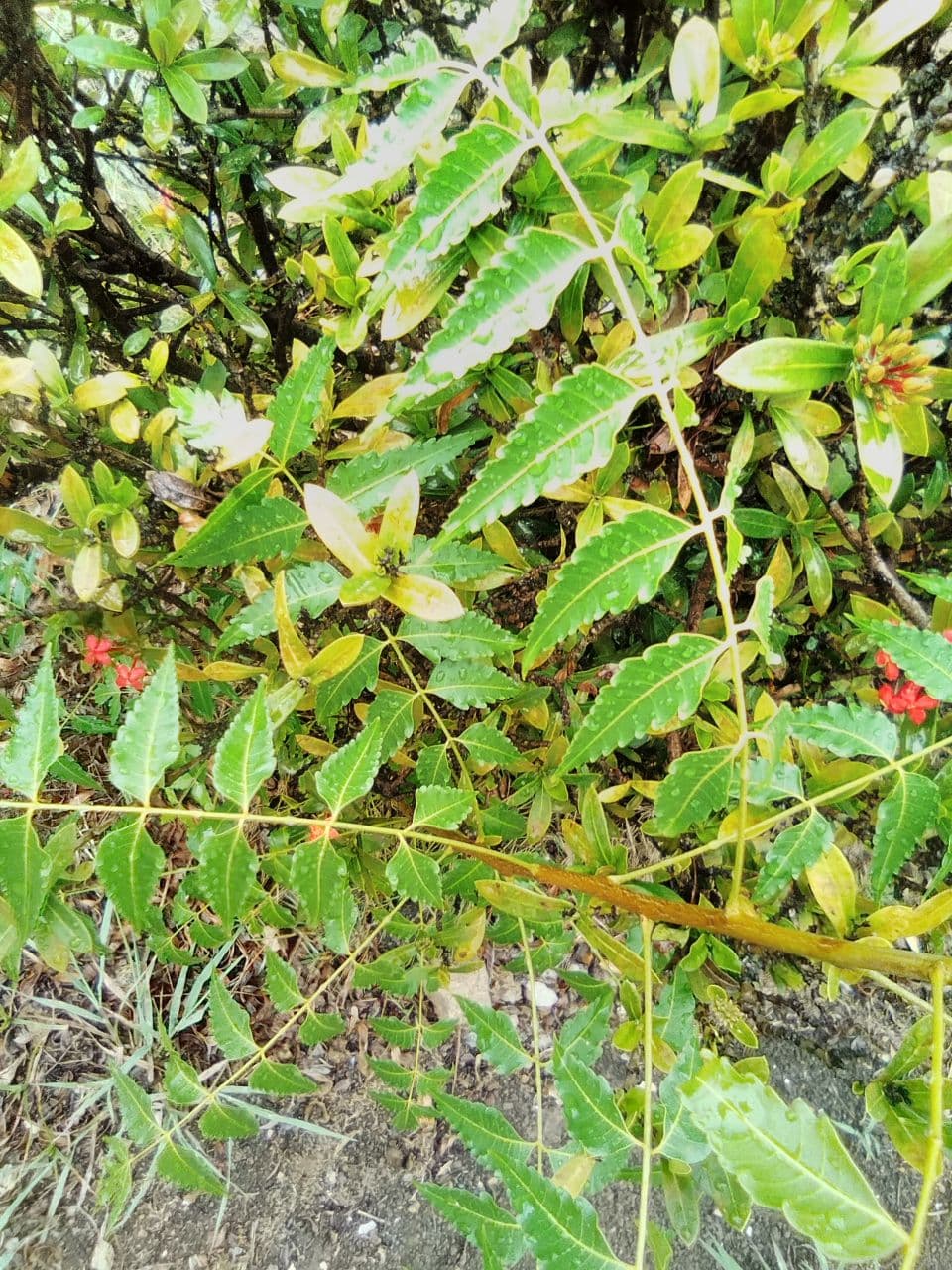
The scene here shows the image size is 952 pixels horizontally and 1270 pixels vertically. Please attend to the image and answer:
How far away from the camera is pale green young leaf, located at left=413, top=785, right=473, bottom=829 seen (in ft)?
2.36

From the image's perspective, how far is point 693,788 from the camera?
639mm

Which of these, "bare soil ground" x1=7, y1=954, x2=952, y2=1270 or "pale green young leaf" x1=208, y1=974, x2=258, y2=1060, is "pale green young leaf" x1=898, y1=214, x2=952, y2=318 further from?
"bare soil ground" x1=7, y1=954, x2=952, y2=1270

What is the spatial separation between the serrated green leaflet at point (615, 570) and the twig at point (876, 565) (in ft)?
1.16

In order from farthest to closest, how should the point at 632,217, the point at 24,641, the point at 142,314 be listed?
the point at 24,641 < the point at 142,314 < the point at 632,217

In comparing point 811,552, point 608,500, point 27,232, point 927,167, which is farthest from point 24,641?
point 927,167

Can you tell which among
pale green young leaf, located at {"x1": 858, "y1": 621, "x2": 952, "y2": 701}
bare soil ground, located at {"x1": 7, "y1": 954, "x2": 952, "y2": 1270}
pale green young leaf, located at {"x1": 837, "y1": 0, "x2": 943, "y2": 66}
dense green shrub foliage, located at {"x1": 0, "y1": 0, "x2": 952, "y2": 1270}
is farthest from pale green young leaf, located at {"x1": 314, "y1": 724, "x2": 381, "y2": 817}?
bare soil ground, located at {"x1": 7, "y1": 954, "x2": 952, "y2": 1270}

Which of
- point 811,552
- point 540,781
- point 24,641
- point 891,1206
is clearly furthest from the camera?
point 24,641

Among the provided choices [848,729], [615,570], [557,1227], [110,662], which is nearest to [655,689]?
[615,570]

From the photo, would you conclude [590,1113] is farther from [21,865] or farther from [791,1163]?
[21,865]

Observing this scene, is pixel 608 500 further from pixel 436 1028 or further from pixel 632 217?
pixel 436 1028

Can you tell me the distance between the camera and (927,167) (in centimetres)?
75

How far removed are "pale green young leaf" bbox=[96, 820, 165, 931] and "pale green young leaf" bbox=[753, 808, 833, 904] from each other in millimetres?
501

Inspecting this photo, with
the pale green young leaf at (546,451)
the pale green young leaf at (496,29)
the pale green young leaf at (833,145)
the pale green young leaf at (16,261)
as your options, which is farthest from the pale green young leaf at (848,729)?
the pale green young leaf at (16,261)

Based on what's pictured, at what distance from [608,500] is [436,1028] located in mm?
813
